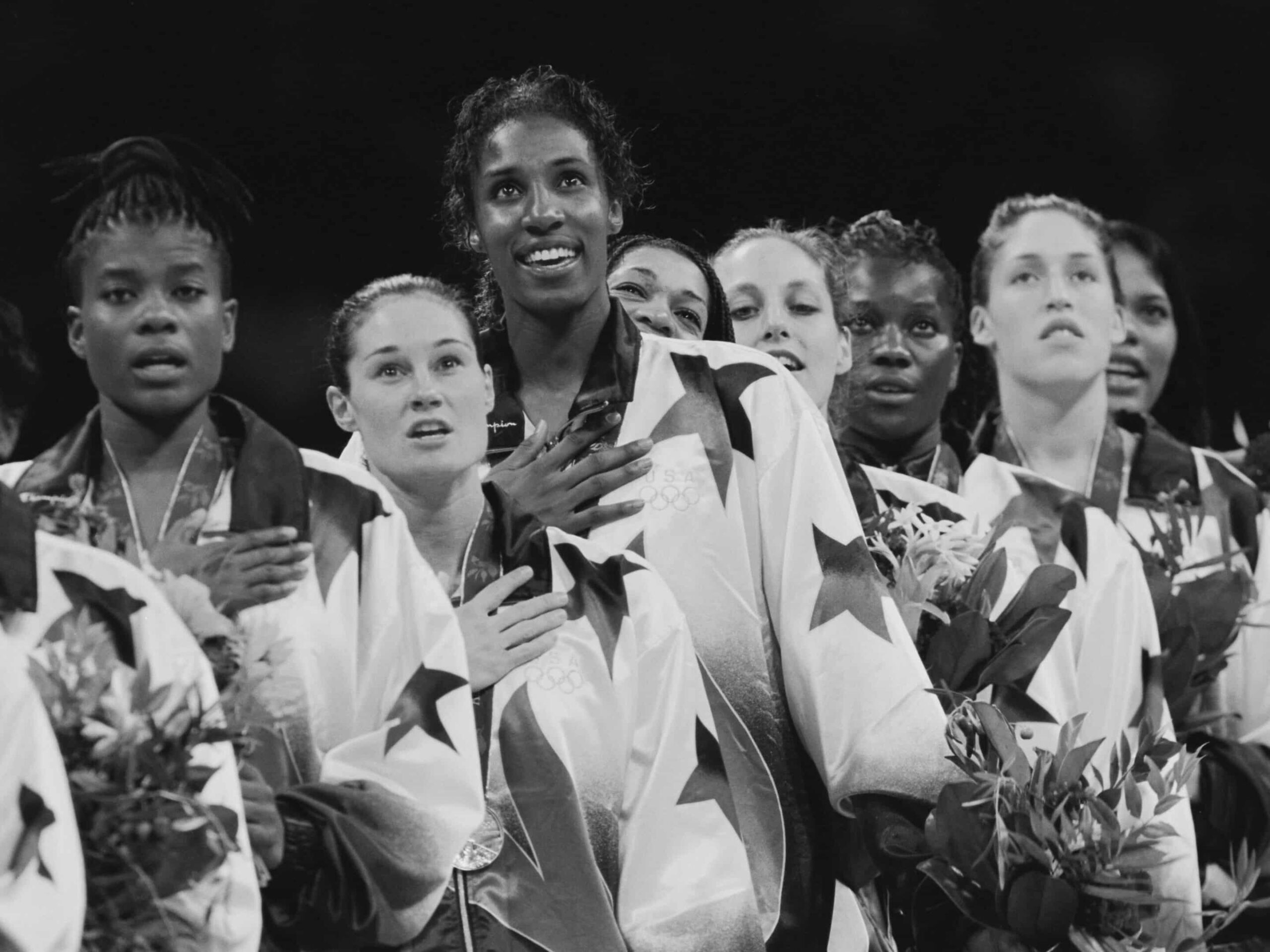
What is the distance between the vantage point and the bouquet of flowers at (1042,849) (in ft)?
9.17

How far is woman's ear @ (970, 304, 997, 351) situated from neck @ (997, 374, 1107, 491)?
0.09 metres

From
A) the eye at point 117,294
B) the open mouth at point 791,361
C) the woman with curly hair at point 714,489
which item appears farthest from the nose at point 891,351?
the eye at point 117,294

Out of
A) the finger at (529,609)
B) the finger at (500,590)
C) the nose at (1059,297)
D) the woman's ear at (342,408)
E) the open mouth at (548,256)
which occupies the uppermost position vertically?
the open mouth at (548,256)

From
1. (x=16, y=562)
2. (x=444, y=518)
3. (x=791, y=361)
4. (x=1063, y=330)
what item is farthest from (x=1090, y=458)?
(x=16, y=562)

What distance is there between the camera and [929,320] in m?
4.06

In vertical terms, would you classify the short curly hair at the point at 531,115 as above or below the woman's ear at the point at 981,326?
above

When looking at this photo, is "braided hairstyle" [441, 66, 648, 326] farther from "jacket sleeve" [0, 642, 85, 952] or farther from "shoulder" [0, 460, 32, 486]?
"jacket sleeve" [0, 642, 85, 952]

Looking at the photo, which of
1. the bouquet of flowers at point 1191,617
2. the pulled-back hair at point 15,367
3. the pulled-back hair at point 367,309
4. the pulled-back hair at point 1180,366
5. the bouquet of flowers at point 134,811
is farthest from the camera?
the pulled-back hair at point 1180,366

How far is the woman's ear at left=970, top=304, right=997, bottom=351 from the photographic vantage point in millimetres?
4164

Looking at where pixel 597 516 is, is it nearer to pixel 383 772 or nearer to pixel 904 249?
pixel 383 772

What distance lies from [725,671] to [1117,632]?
781 millimetres

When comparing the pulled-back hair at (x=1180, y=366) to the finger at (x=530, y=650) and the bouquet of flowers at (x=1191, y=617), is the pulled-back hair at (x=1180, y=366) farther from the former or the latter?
the finger at (x=530, y=650)

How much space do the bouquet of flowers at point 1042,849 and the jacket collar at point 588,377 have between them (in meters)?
0.75

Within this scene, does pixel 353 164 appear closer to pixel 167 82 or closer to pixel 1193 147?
pixel 167 82
